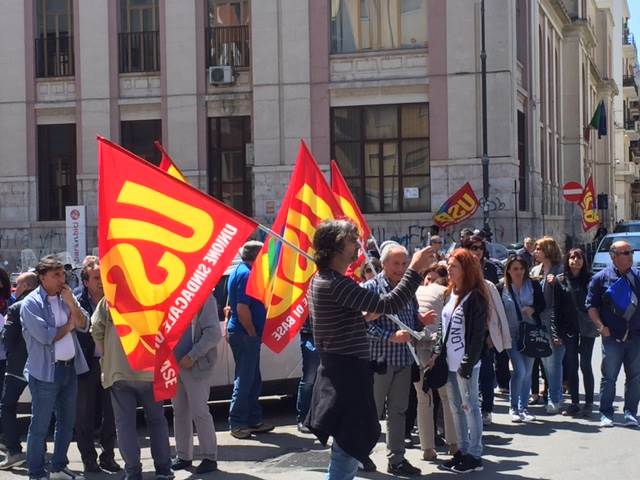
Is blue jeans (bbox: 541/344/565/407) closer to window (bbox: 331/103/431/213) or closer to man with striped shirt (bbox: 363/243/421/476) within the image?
man with striped shirt (bbox: 363/243/421/476)

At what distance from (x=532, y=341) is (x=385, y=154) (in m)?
19.3

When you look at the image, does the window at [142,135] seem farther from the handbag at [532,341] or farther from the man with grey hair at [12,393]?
the man with grey hair at [12,393]

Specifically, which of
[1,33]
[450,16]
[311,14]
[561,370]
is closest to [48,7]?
[1,33]

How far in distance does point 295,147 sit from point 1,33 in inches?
390

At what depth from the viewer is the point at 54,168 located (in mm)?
31781

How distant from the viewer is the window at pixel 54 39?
103 ft

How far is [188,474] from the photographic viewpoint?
8656 mm

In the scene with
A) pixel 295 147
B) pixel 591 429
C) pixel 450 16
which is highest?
pixel 450 16

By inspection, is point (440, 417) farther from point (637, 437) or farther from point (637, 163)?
point (637, 163)

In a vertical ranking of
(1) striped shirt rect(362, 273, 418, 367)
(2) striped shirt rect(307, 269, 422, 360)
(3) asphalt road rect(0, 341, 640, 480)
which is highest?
(2) striped shirt rect(307, 269, 422, 360)

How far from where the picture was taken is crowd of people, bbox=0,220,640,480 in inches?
258

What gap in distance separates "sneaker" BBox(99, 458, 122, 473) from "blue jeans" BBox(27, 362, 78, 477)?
607 mm

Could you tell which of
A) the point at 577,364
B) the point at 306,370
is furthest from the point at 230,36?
the point at 306,370

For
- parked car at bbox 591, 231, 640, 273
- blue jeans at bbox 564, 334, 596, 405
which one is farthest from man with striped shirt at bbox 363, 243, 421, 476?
parked car at bbox 591, 231, 640, 273
